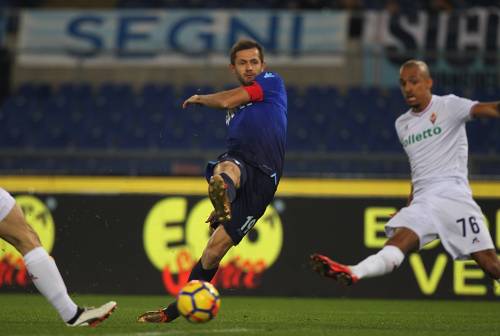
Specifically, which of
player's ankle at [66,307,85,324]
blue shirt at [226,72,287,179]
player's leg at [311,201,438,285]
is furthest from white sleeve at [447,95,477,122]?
player's ankle at [66,307,85,324]

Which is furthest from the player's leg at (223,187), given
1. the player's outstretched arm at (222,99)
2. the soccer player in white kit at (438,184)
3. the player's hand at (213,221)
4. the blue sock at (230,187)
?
the soccer player in white kit at (438,184)

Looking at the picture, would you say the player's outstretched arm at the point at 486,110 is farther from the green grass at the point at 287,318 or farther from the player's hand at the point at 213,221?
the player's hand at the point at 213,221

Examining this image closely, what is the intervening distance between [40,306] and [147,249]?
2.33 m

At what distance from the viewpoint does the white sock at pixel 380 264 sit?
6.95 m

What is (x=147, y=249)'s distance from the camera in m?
12.1

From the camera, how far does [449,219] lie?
7441mm

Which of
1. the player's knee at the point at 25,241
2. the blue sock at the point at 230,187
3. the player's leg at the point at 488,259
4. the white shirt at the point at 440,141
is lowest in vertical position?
the player's leg at the point at 488,259

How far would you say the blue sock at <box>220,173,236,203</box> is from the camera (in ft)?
24.5

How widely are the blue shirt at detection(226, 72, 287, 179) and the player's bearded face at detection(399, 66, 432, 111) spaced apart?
3.60 ft

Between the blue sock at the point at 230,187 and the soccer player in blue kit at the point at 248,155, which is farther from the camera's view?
the soccer player in blue kit at the point at 248,155

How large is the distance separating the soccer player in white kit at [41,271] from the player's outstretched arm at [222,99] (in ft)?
4.61

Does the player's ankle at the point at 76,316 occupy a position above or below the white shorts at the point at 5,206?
below

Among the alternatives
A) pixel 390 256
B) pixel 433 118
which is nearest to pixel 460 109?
pixel 433 118

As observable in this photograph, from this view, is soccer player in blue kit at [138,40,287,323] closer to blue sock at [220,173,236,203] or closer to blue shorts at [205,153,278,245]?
blue shorts at [205,153,278,245]
